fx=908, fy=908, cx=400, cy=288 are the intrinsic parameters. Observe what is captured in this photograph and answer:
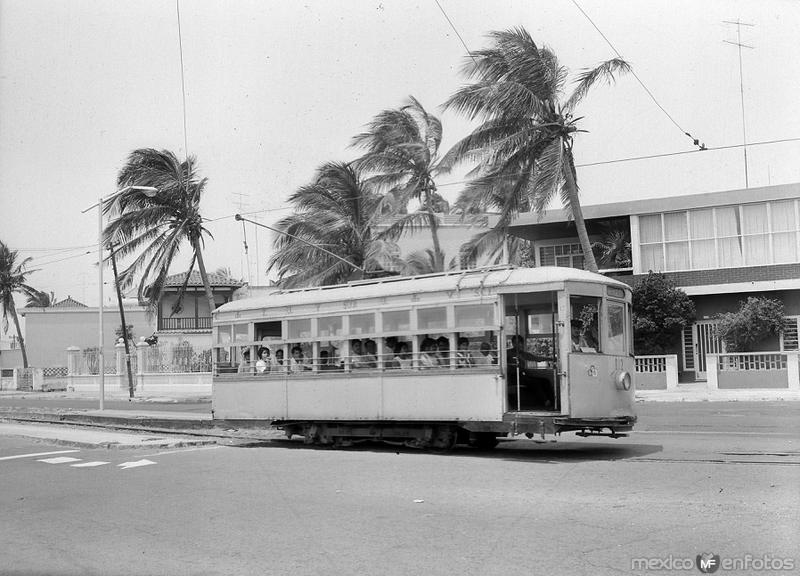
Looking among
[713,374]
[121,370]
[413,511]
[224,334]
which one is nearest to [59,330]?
[121,370]

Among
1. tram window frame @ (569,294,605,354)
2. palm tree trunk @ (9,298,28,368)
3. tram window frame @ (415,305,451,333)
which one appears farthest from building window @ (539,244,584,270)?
palm tree trunk @ (9,298,28,368)

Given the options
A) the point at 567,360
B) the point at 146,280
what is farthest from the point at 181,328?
the point at 567,360

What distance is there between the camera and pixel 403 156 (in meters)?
31.2

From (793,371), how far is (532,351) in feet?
48.5

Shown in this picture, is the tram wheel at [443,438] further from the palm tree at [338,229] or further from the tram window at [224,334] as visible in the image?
the palm tree at [338,229]

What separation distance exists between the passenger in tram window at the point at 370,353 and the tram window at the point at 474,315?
1610 mm

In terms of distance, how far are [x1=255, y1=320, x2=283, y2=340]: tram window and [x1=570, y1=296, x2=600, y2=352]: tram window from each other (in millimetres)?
5259

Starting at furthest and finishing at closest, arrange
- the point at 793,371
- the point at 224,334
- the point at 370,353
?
the point at 793,371 < the point at 224,334 < the point at 370,353

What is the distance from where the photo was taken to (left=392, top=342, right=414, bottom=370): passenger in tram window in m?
13.6

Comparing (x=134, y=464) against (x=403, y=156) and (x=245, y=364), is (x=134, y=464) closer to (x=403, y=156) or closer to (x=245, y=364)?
(x=245, y=364)

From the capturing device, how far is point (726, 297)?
2995cm

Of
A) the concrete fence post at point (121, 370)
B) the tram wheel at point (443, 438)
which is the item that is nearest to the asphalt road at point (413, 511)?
the tram wheel at point (443, 438)

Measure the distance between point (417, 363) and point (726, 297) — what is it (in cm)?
1955

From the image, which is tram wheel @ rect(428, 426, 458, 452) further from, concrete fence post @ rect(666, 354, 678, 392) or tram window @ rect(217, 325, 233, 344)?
concrete fence post @ rect(666, 354, 678, 392)
